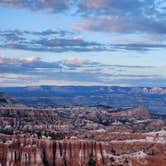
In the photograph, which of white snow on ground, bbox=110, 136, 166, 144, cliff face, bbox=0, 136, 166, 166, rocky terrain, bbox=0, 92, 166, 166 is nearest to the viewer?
rocky terrain, bbox=0, 92, 166, 166

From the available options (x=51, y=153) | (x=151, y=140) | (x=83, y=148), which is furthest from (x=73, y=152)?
(x=151, y=140)

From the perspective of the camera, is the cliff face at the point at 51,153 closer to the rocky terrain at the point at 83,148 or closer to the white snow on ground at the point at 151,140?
the rocky terrain at the point at 83,148

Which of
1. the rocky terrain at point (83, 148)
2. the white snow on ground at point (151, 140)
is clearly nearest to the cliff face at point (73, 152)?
the rocky terrain at point (83, 148)

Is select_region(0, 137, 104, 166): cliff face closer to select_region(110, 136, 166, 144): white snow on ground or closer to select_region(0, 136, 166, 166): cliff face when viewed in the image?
select_region(0, 136, 166, 166): cliff face

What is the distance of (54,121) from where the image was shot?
191m

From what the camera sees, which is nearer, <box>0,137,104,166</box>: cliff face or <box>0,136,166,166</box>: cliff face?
<box>0,136,166,166</box>: cliff face

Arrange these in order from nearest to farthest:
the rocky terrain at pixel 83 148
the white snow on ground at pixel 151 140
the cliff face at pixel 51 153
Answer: the rocky terrain at pixel 83 148
the cliff face at pixel 51 153
the white snow on ground at pixel 151 140

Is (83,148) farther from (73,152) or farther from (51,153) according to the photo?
(51,153)

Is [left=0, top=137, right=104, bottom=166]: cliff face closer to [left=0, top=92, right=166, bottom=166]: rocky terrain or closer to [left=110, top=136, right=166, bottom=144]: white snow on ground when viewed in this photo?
[left=0, top=92, right=166, bottom=166]: rocky terrain

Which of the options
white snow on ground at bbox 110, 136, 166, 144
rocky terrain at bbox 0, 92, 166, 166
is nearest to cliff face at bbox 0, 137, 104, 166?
rocky terrain at bbox 0, 92, 166, 166

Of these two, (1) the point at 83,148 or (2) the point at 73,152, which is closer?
(2) the point at 73,152

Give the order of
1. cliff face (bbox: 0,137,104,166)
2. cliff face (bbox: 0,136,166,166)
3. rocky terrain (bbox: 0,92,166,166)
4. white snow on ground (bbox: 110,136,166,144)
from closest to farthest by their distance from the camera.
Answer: rocky terrain (bbox: 0,92,166,166)
cliff face (bbox: 0,136,166,166)
cliff face (bbox: 0,137,104,166)
white snow on ground (bbox: 110,136,166,144)

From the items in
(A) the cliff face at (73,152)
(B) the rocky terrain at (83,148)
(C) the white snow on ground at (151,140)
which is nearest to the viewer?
(B) the rocky terrain at (83,148)

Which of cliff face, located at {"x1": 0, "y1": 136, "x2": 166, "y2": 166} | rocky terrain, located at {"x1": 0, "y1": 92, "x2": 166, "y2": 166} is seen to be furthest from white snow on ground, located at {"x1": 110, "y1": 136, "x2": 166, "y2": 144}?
cliff face, located at {"x1": 0, "y1": 136, "x2": 166, "y2": 166}
